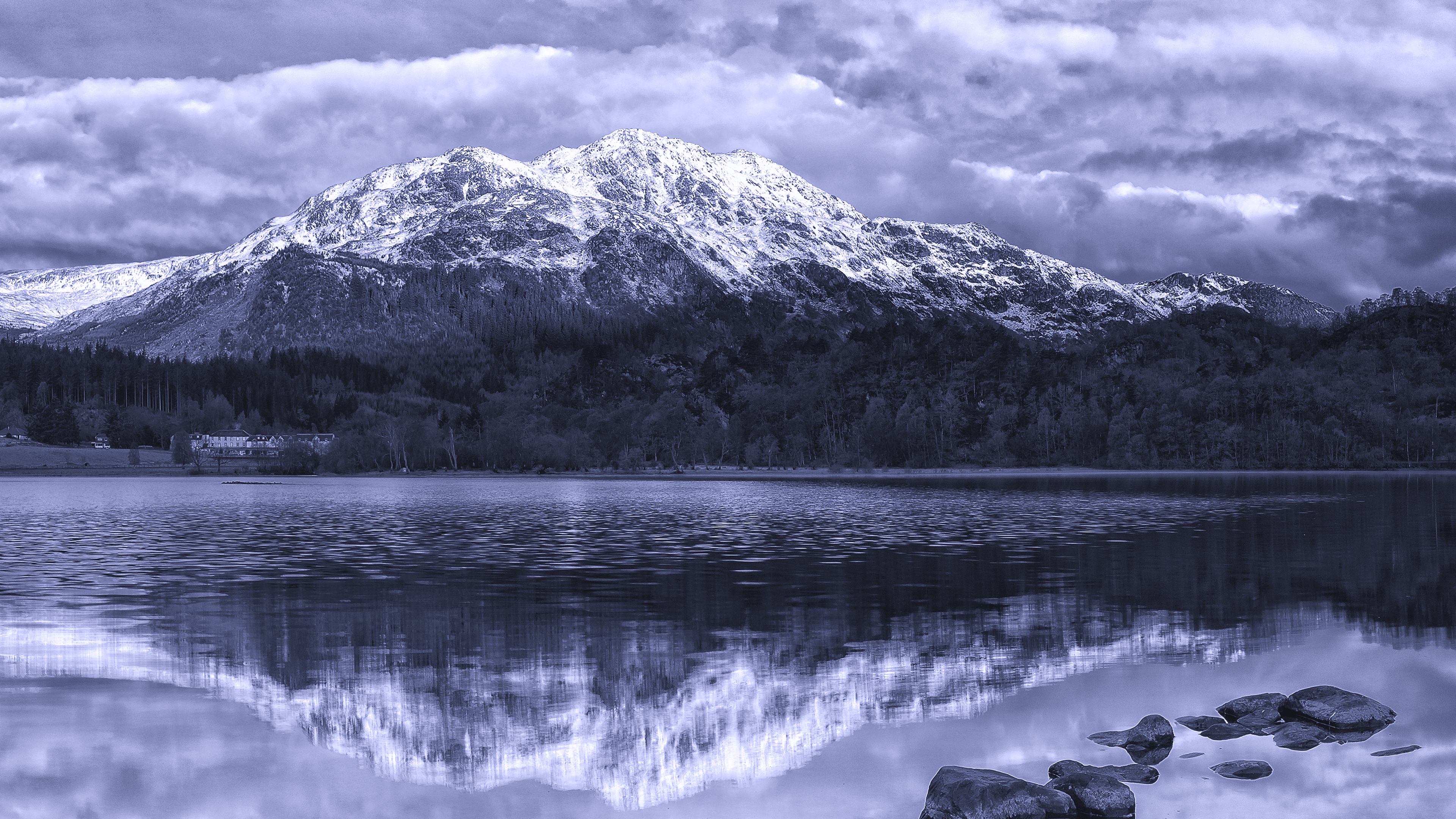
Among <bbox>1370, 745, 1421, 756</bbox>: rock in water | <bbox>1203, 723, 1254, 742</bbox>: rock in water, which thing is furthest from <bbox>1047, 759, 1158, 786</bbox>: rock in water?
<bbox>1370, 745, 1421, 756</bbox>: rock in water

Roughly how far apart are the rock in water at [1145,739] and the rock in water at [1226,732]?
2.80 feet

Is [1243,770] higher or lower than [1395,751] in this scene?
higher

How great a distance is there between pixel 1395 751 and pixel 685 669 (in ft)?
47.1

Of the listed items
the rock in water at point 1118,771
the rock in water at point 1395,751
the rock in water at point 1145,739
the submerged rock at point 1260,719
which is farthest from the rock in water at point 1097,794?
the rock in water at point 1395,751

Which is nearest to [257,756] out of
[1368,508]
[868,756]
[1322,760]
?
[868,756]

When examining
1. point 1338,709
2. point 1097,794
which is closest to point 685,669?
point 1097,794

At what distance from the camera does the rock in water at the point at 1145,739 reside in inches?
780

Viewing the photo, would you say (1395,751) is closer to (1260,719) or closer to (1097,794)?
(1260,719)

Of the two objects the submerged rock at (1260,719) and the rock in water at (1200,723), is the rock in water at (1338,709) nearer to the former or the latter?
the submerged rock at (1260,719)

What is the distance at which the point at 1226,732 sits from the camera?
70.0 ft

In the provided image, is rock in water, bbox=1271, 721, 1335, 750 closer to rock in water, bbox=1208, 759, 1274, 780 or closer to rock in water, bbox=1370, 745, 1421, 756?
rock in water, bbox=1370, 745, 1421, 756

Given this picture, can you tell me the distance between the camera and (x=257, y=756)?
1962cm

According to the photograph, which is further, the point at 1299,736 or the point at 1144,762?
the point at 1299,736

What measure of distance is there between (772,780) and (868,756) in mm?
2112
